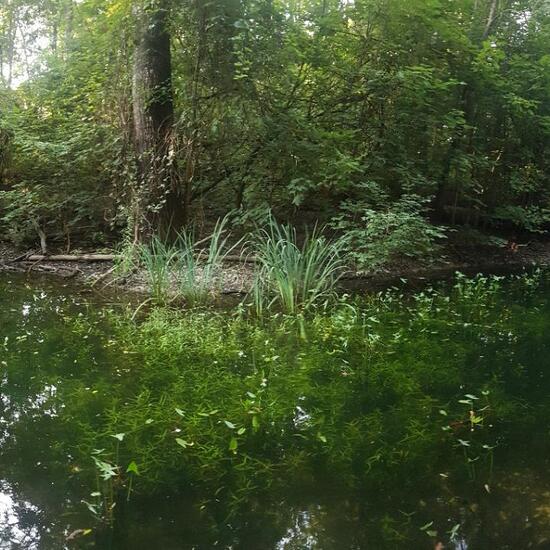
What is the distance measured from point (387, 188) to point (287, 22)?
2.53m

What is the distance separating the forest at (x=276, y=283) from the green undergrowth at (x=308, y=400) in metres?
0.02

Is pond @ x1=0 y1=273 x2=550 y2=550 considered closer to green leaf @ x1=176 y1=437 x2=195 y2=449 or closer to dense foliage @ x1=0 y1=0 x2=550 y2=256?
green leaf @ x1=176 y1=437 x2=195 y2=449

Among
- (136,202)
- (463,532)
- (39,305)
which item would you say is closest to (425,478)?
(463,532)

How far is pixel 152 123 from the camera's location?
19.6 feet

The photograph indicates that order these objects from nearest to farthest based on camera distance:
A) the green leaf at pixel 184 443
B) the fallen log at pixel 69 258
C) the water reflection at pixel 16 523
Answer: the water reflection at pixel 16 523, the green leaf at pixel 184 443, the fallen log at pixel 69 258

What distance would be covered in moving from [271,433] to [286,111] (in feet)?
14.9

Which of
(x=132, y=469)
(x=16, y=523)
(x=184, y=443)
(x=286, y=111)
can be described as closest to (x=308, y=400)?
(x=184, y=443)

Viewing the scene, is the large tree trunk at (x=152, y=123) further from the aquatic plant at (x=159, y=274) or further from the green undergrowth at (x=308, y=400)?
the green undergrowth at (x=308, y=400)

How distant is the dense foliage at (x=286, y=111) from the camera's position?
19.4 feet

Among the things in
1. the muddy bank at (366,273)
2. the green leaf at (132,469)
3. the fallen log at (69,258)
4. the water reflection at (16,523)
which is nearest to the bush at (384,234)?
the muddy bank at (366,273)

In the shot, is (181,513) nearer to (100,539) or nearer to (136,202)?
(100,539)

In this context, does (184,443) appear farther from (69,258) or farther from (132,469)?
(69,258)

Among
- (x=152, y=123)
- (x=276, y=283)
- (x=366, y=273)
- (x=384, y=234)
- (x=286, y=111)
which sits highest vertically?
(x=286, y=111)

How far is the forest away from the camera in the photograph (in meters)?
A: 2.10
